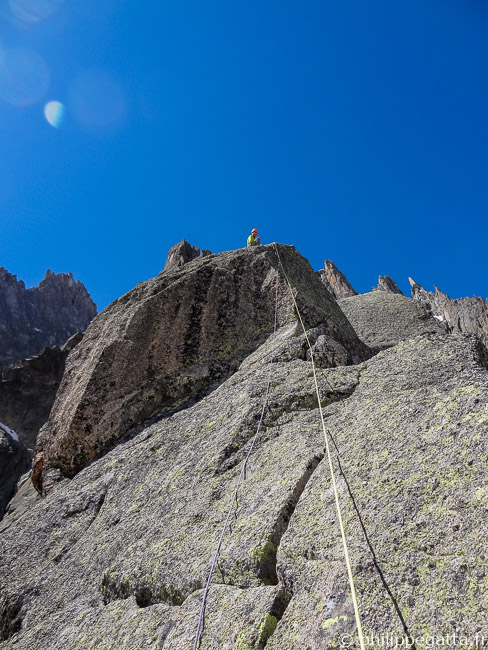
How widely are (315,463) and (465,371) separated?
2840 millimetres

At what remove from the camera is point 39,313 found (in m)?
168

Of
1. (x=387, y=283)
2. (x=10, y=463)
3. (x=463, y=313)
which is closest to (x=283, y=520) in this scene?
(x=10, y=463)

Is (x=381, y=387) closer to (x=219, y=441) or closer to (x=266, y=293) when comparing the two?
(x=219, y=441)

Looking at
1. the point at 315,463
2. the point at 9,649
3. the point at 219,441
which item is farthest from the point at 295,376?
the point at 9,649

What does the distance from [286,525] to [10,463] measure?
40092 millimetres

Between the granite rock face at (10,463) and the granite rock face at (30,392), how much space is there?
8.62m

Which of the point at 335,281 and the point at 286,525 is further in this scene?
the point at 335,281

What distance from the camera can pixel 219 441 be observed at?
878 cm

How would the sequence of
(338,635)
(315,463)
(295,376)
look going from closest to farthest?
(338,635) < (315,463) < (295,376)

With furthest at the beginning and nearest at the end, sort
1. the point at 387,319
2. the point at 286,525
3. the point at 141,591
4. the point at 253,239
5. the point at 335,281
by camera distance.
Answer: the point at 335,281
the point at 387,319
the point at 253,239
the point at 141,591
the point at 286,525

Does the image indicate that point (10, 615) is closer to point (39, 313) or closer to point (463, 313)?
point (463, 313)

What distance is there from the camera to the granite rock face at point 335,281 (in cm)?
10343

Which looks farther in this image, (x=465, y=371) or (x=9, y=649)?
(x=9, y=649)

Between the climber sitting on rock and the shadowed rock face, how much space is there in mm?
4003
